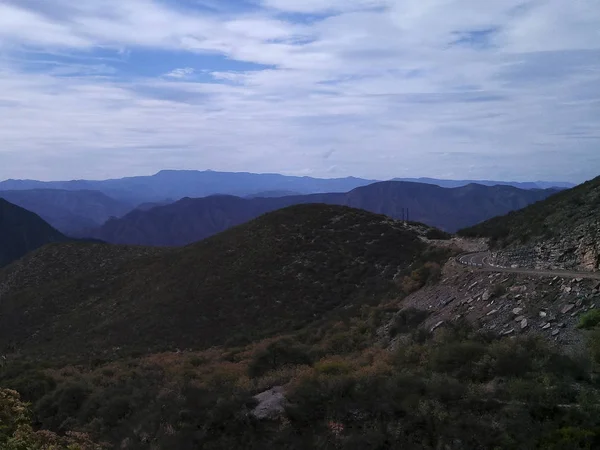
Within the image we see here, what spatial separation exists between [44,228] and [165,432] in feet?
415

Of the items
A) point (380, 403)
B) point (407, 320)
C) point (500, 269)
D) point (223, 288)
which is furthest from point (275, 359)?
point (223, 288)

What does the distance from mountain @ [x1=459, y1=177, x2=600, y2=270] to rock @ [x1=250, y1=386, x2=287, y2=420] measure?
9489 mm

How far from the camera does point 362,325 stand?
1691cm

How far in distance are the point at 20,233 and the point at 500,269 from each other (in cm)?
12088

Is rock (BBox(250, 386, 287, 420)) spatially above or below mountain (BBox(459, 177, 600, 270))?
below

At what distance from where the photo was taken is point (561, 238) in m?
17.3

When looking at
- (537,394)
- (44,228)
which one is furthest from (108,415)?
(44,228)

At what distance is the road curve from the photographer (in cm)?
1300

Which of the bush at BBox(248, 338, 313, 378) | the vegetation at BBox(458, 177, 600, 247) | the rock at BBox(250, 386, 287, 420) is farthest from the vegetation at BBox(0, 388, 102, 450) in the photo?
the vegetation at BBox(458, 177, 600, 247)

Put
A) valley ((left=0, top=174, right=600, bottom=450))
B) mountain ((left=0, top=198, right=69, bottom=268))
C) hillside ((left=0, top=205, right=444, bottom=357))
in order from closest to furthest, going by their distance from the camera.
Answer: valley ((left=0, top=174, right=600, bottom=450)), hillside ((left=0, top=205, right=444, bottom=357)), mountain ((left=0, top=198, right=69, bottom=268))

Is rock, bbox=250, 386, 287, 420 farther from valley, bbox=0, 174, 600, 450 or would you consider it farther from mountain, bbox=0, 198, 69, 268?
mountain, bbox=0, 198, 69, 268

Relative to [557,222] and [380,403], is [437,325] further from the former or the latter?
[557,222]

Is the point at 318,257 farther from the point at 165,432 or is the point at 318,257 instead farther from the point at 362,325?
the point at 165,432

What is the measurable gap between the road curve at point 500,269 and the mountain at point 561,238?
2.05ft
